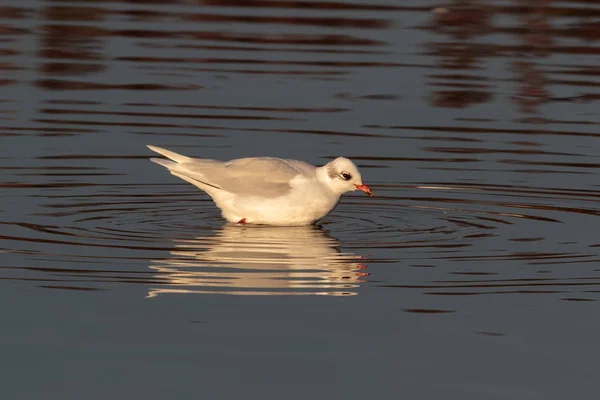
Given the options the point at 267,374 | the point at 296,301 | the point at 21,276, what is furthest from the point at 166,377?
the point at 21,276

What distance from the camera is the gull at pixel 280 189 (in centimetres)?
1541

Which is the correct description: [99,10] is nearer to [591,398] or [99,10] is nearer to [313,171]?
[313,171]

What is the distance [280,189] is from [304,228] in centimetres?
47

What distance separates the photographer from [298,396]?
999cm

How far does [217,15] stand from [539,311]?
2081 centimetres

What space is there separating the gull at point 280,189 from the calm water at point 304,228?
175mm

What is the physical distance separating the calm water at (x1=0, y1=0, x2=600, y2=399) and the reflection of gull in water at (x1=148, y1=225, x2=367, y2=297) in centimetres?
3

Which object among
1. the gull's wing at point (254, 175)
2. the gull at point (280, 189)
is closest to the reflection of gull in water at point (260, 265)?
the gull at point (280, 189)

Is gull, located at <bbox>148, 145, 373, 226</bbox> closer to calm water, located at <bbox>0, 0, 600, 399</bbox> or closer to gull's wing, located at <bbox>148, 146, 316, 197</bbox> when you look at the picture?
gull's wing, located at <bbox>148, 146, 316, 197</bbox>

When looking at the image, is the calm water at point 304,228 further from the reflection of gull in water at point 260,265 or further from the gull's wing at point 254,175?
the gull's wing at point 254,175

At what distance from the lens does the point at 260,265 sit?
1349 cm

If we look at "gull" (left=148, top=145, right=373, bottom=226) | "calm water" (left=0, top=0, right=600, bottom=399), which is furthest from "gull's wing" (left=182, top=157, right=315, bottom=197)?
"calm water" (left=0, top=0, right=600, bottom=399)

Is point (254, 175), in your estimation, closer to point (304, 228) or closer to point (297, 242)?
point (304, 228)

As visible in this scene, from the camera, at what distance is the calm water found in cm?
1066
